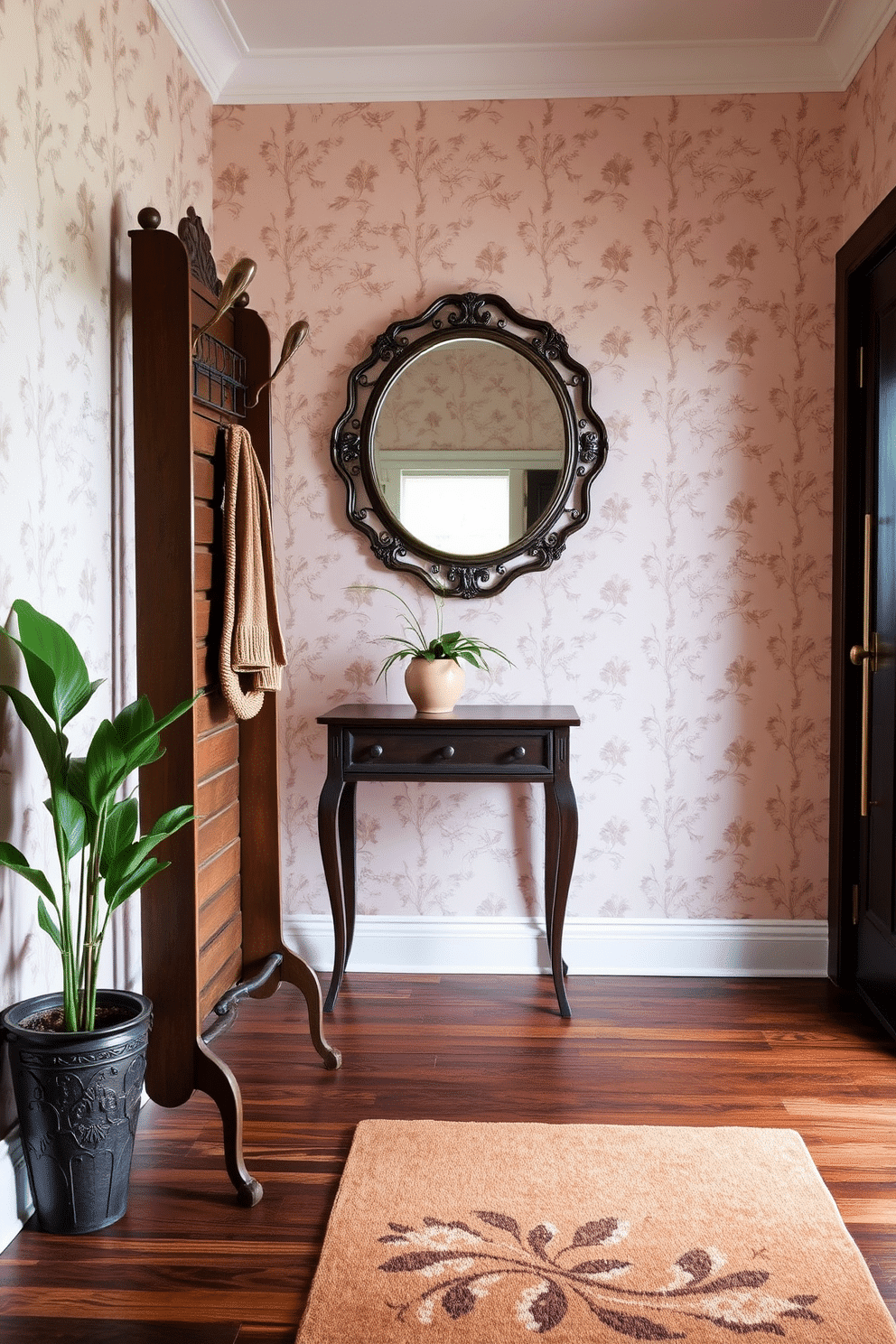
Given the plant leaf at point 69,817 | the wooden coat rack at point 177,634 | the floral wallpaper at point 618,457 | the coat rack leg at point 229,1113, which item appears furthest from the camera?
the floral wallpaper at point 618,457

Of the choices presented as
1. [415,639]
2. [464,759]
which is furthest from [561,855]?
[415,639]

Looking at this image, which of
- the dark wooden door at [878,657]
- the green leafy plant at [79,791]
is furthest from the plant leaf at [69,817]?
the dark wooden door at [878,657]

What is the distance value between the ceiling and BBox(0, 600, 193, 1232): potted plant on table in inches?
81.1

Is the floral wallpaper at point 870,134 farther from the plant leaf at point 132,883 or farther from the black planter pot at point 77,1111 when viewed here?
the black planter pot at point 77,1111

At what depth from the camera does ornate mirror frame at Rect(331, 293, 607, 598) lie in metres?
3.30

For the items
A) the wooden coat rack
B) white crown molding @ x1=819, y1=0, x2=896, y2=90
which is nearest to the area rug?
the wooden coat rack

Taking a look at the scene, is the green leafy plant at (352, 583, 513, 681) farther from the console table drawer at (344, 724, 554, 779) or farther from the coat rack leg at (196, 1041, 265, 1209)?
the coat rack leg at (196, 1041, 265, 1209)

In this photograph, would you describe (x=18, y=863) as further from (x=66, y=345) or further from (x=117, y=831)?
(x=66, y=345)

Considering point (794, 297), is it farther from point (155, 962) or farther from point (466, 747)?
point (155, 962)

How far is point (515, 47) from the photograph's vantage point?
3215 millimetres

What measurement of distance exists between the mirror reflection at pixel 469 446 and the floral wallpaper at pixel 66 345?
0.93 meters

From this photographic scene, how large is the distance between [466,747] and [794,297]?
170 centimetres

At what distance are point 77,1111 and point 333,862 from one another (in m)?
1.24

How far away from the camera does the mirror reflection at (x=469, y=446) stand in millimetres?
3322
